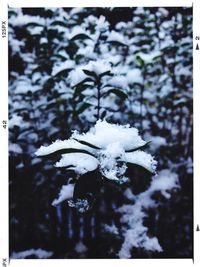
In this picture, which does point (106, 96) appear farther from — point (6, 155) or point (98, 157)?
point (98, 157)

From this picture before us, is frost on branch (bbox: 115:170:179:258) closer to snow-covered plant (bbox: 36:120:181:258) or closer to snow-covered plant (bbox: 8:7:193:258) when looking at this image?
snow-covered plant (bbox: 8:7:193:258)

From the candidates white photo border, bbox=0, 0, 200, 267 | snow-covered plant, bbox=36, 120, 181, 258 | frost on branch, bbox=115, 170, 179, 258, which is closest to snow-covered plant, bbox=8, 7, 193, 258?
frost on branch, bbox=115, 170, 179, 258

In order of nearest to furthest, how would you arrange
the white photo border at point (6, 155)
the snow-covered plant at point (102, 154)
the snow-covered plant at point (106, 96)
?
the snow-covered plant at point (102, 154) → the white photo border at point (6, 155) → the snow-covered plant at point (106, 96)

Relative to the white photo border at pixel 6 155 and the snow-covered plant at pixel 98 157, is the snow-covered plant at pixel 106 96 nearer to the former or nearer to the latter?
the white photo border at pixel 6 155

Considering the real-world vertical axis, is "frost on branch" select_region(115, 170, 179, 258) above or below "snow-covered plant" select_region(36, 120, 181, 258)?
below

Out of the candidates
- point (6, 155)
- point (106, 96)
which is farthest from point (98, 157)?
point (106, 96)

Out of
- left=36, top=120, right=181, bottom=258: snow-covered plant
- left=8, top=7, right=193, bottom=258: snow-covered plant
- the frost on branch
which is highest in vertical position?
left=8, top=7, right=193, bottom=258: snow-covered plant

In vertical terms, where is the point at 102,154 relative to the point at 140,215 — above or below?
above

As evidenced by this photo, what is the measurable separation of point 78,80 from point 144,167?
531 mm

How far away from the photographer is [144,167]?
90cm

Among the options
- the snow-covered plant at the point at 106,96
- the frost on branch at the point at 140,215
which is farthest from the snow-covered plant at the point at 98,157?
the frost on branch at the point at 140,215
